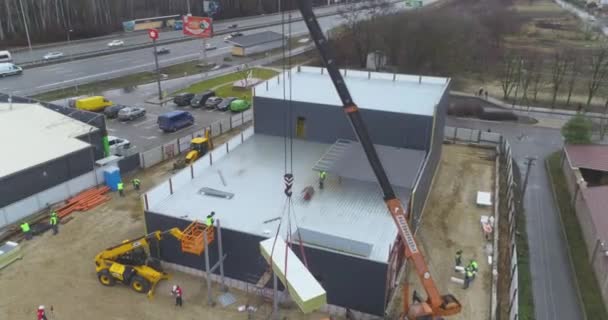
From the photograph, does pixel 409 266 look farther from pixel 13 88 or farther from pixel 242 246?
pixel 13 88

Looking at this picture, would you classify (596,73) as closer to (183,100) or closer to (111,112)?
(183,100)

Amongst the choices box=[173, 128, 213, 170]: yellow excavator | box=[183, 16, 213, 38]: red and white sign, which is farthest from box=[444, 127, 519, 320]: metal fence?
box=[183, 16, 213, 38]: red and white sign

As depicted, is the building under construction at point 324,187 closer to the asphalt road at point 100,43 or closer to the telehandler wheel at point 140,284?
the telehandler wheel at point 140,284

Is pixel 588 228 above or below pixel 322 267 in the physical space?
below

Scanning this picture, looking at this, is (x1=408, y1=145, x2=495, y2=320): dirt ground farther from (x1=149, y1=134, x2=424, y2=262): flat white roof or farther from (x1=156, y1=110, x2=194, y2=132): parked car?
(x1=156, y1=110, x2=194, y2=132): parked car

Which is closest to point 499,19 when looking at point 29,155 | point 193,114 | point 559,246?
point 193,114

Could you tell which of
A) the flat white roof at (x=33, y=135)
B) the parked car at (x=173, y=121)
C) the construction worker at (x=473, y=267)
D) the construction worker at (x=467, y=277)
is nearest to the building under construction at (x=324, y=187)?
the construction worker at (x=467, y=277)

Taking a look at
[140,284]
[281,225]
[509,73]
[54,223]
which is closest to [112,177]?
[54,223]
